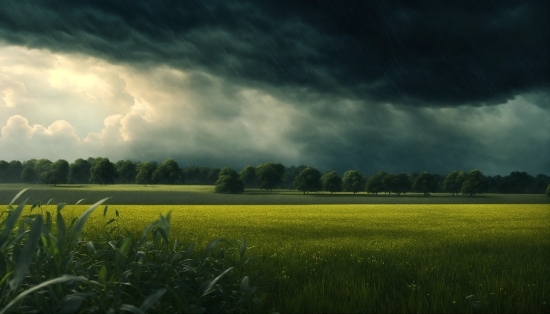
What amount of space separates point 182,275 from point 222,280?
539mm

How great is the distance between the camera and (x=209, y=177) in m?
160

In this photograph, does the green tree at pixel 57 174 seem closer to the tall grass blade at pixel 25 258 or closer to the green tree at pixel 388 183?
the green tree at pixel 388 183

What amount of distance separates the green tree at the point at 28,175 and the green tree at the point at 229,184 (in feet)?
221

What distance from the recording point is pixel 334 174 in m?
140

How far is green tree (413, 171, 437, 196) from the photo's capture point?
14488 centimetres

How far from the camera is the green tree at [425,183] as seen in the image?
475 ft

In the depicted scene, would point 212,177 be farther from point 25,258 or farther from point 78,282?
point 25,258

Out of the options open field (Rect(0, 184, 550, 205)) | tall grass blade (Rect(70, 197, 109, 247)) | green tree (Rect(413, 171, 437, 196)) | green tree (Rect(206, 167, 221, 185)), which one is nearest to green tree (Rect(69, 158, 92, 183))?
open field (Rect(0, 184, 550, 205))

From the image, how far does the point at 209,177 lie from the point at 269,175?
3655cm

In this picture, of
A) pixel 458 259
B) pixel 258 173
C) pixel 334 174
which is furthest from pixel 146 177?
pixel 458 259

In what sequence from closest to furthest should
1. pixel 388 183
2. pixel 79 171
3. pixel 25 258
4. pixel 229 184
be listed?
pixel 25 258 → pixel 229 184 → pixel 79 171 → pixel 388 183

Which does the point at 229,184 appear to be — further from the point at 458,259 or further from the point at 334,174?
the point at 458,259

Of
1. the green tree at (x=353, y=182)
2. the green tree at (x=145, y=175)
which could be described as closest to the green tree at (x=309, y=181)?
the green tree at (x=353, y=182)

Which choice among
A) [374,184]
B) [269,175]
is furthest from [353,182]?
[269,175]
